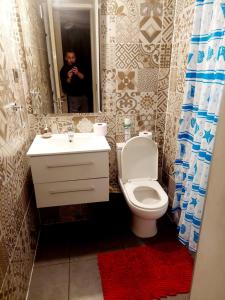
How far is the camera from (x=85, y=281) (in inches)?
61.4

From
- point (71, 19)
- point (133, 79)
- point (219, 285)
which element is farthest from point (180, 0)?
point (219, 285)

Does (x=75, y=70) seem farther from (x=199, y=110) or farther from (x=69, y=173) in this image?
(x=199, y=110)

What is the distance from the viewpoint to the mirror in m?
1.70

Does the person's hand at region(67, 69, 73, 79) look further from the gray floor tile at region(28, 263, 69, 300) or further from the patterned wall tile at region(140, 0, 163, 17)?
the gray floor tile at region(28, 263, 69, 300)

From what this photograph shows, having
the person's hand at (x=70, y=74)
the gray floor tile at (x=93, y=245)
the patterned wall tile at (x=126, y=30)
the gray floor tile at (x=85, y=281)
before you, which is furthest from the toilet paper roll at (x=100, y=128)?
the gray floor tile at (x=85, y=281)

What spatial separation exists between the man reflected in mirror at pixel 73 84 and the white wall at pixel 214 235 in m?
1.52

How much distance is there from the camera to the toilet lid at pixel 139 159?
1954 millimetres

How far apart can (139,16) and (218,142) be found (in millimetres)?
1623

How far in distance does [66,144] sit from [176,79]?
42.3 inches

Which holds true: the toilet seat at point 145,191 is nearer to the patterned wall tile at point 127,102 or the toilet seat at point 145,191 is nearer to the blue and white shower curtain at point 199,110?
the blue and white shower curtain at point 199,110

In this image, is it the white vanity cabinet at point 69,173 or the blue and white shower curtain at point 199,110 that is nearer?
the blue and white shower curtain at point 199,110

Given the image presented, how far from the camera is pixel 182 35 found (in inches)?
67.2

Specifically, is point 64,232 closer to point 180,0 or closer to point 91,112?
point 91,112

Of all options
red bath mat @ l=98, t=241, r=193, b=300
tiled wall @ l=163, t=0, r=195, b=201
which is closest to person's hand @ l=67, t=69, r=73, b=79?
tiled wall @ l=163, t=0, r=195, b=201
